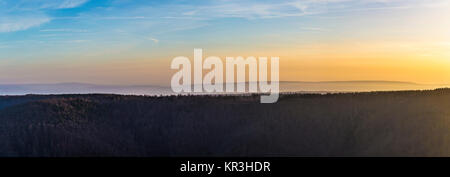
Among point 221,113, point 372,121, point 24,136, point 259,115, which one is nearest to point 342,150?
point 372,121

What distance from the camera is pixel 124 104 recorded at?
24781 millimetres

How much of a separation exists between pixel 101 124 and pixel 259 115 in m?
7.19

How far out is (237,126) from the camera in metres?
22.2

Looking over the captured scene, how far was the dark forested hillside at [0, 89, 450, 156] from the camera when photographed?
736 inches

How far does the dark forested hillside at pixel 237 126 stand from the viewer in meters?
18.7

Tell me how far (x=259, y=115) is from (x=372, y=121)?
524 cm

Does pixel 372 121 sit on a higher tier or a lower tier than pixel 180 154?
higher

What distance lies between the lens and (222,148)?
20.8 metres

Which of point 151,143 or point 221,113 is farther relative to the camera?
point 221,113
